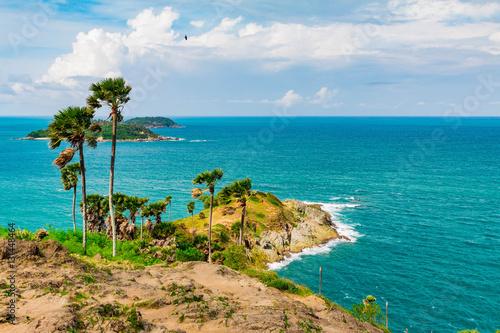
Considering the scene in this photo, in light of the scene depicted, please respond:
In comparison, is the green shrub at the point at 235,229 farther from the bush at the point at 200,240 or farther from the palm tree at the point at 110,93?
the palm tree at the point at 110,93

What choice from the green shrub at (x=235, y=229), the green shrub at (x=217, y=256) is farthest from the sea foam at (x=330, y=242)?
the green shrub at (x=217, y=256)

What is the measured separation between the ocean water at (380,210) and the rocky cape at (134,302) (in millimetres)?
24176

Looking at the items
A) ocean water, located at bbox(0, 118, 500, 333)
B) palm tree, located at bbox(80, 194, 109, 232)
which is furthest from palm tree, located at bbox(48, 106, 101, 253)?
ocean water, located at bbox(0, 118, 500, 333)

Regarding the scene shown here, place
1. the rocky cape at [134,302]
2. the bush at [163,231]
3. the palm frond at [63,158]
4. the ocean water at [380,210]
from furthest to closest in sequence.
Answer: the bush at [163,231] → the ocean water at [380,210] → the palm frond at [63,158] → the rocky cape at [134,302]

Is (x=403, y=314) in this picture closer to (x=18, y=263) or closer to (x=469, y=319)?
(x=469, y=319)

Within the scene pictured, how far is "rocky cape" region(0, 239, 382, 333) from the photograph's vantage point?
14.1 m

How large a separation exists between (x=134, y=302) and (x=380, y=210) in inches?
2874

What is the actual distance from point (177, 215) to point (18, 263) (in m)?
59.0

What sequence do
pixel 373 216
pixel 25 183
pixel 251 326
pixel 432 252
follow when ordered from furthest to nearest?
pixel 25 183
pixel 373 216
pixel 432 252
pixel 251 326

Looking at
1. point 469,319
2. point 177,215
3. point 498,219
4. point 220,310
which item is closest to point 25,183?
point 177,215

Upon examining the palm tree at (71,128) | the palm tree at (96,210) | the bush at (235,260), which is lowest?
the bush at (235,260)

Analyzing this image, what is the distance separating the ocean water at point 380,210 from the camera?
44.3 metres

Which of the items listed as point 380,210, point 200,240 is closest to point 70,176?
point 200,240

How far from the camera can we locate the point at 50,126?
27172 mm
